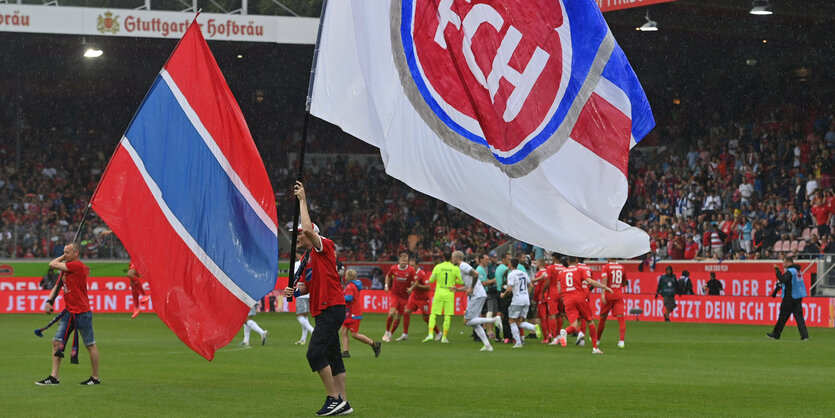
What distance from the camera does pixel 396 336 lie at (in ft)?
95.6

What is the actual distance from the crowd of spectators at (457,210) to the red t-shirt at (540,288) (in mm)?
10877

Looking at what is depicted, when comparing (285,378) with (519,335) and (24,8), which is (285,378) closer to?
(519,335)

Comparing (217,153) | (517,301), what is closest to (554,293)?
(517,301)

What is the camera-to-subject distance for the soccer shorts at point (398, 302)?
27.2 meters

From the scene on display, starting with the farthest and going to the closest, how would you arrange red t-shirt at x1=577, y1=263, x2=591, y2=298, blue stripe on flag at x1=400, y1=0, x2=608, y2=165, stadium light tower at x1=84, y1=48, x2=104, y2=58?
→ stadium light tower at x1=84, y1=48, x2=104, y2=58, red t-shirt at x1=577, y1=263, x2=591, y2=298, blue stripe on flag at x1=400, y1=0, x2=608, y2=165

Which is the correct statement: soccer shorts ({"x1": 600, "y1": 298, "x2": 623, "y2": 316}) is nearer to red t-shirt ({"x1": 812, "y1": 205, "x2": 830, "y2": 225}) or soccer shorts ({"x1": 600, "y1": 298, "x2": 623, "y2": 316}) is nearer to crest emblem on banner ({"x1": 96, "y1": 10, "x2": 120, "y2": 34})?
red t-shirt ({"x1": 812, "y1": 205, "x2": 830, "y2": 225})

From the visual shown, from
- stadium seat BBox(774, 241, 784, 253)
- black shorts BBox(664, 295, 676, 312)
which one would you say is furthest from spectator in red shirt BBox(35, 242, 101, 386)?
stadium seat BBox(774, 241, 784, 253)

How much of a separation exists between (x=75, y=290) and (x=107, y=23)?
2581 cm

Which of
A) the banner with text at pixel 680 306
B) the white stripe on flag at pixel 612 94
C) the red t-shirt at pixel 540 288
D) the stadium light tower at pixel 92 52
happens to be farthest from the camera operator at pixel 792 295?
the stadium light tower at pixel 92 52

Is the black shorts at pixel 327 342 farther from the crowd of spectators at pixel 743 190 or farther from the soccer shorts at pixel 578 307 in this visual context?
the crowd of spectators at pixel 743 190

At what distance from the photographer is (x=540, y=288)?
2662 cm

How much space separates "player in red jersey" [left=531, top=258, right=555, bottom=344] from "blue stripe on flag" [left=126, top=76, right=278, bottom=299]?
1357cm

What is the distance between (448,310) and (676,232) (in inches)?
668

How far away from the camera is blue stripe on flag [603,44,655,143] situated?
35.1ft
